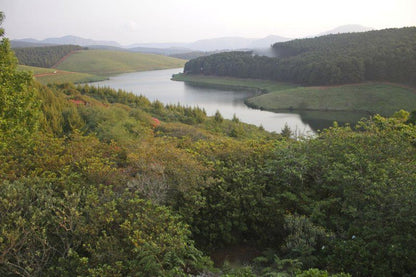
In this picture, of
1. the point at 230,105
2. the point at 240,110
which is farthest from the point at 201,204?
the point at 230,105

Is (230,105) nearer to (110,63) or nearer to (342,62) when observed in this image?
(342,62)

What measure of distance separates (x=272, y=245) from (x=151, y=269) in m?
4.37

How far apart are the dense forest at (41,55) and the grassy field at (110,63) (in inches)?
172

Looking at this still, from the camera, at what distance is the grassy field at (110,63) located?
121688 millimetres

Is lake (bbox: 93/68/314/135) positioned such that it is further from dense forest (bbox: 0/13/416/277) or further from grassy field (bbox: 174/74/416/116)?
dense forest (bbox: 0/13/416/277)

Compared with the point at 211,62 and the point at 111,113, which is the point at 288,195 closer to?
the point at 111,113

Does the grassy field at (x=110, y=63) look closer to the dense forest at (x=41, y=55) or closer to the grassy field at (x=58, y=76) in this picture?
the dense forest at (x=41, y=55)

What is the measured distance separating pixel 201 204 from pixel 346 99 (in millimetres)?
50869

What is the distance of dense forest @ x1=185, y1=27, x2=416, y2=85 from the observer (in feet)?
181

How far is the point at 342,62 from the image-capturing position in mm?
60062

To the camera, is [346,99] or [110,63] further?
[110,63]

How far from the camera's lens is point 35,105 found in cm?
1187

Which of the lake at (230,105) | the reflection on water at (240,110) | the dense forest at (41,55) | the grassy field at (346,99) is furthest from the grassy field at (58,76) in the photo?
the grassy field at (346,99)

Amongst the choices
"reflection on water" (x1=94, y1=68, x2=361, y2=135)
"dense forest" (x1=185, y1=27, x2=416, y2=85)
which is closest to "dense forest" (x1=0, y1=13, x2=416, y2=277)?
"reflection on water" (x1=94, y1=68, x2=361, y2=135)
